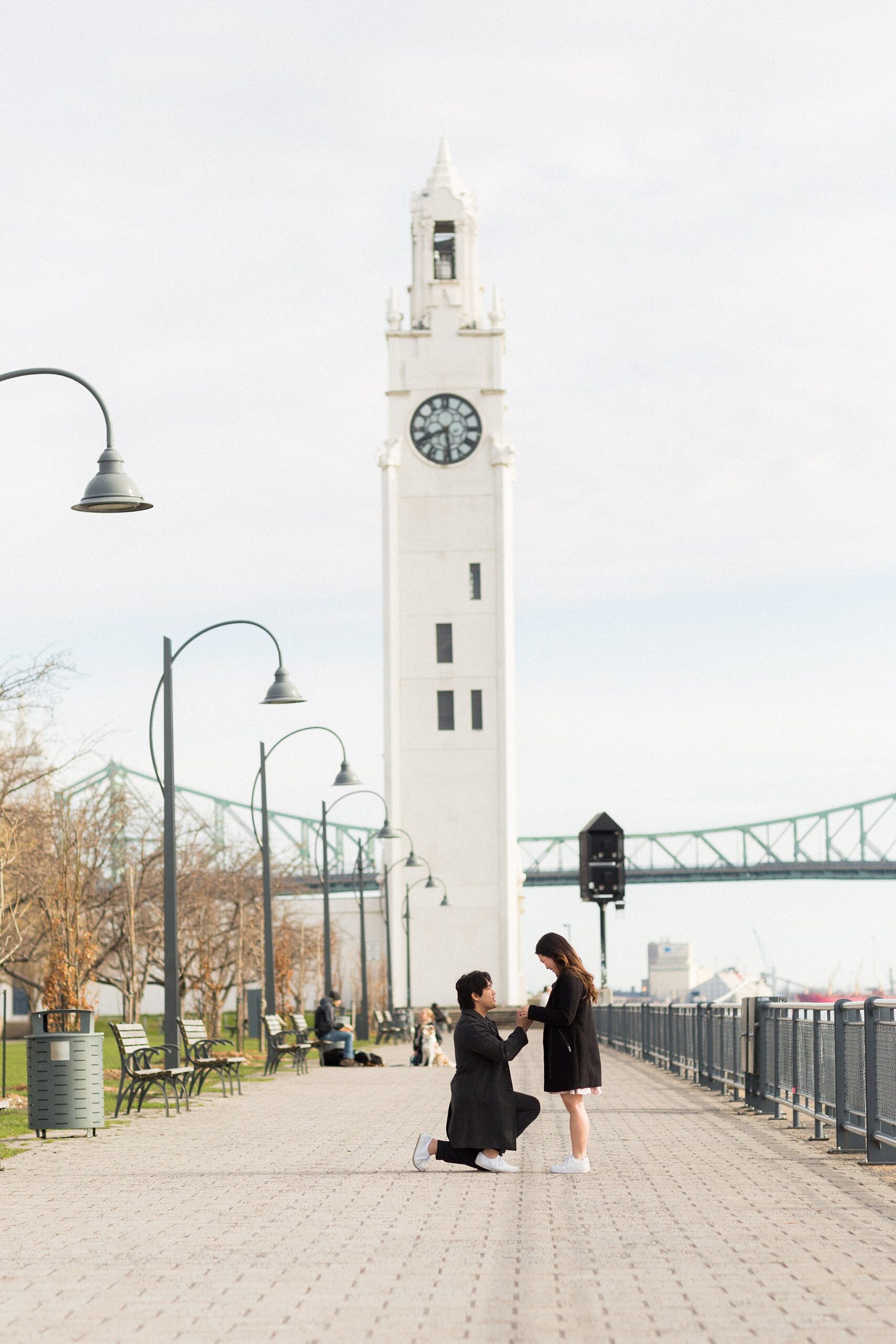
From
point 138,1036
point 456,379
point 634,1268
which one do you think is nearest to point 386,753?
point 456,379

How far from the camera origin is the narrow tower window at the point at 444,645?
8338 cm

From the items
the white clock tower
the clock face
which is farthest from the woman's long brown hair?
the clock face

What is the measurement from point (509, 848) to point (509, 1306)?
2974 inches

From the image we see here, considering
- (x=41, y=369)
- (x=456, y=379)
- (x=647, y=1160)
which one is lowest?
(x=647, y=1160)

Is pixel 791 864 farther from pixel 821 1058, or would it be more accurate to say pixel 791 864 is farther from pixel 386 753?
pixel 821 1058

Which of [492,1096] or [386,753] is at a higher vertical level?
[386,753]

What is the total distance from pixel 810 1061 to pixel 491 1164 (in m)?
3.96

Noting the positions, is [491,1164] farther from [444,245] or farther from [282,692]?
[444,245]

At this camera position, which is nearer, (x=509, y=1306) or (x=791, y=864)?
(x=509, y=1306)

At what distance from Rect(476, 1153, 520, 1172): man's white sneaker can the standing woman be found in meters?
0.32

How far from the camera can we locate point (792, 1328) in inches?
272

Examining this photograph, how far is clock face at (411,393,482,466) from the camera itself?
85.0 metres

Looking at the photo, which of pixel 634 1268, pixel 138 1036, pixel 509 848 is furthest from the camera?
pixel 509 848

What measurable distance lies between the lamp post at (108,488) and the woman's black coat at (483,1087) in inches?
188
